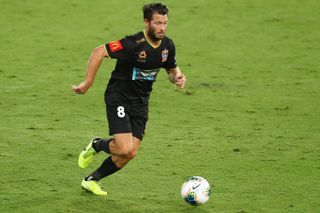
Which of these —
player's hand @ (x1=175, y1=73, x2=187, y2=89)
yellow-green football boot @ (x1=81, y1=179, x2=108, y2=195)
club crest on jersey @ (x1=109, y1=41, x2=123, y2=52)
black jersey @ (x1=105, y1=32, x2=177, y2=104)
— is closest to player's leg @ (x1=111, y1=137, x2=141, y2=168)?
yellow-green football boot @ (x1=81, y1=179, x2=108, y2=195)

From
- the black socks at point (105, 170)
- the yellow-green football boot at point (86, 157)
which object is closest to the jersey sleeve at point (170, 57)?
the black socks at point (105, 170)

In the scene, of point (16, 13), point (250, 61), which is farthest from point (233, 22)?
point (16, 13)

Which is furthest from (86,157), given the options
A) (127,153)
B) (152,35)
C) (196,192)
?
(152,35)

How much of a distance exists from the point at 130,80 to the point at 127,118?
1.52 ft

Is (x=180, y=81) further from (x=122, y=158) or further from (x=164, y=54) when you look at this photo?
(x=122, y=158)

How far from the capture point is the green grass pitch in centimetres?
895

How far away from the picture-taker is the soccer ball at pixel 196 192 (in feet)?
27.4

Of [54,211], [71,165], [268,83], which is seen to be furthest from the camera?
[268,83]

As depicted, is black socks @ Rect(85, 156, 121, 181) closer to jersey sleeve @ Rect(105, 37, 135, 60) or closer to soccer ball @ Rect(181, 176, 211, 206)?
soccer ball @ Rect(181, 176, 211, 206)

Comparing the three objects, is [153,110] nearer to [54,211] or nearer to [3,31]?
[54,211]

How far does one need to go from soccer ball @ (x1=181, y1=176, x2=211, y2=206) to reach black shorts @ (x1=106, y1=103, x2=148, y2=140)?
893 millimetres

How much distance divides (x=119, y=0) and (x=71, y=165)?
31.1 ft

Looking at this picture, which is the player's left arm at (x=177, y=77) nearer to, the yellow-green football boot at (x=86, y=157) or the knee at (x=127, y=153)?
the knee at (x=127, y=153)

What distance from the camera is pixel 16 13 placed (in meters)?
17.6
